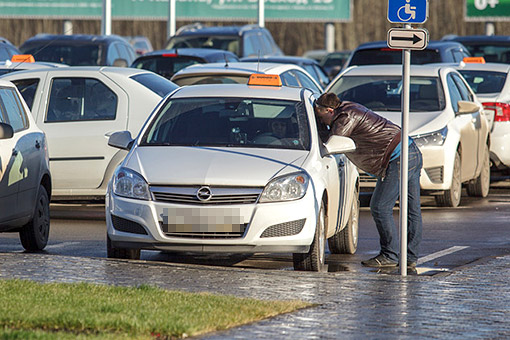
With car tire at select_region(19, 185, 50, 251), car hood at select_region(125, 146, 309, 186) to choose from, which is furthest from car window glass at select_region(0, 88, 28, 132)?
car hood at select_region(125, 146, 309, 186)

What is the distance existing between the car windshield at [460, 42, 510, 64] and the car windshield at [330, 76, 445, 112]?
33.4ft

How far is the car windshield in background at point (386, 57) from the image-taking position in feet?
73.8

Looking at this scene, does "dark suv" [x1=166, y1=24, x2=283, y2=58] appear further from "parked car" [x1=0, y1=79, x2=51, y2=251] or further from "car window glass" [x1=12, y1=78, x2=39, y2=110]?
"parked car" [x1=0, y1=79, x2=51, y2=251]

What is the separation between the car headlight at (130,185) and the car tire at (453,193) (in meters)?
6.07

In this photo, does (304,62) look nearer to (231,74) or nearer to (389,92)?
(231,74)

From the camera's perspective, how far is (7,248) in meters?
12.1

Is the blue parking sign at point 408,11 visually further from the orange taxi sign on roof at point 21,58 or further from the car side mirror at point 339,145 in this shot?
the orange taxi sign on roof at point 21,58

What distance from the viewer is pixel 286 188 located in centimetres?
997

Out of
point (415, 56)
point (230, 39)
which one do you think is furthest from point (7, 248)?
point (230, 39)

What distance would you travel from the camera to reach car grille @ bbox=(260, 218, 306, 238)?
9.84 metres

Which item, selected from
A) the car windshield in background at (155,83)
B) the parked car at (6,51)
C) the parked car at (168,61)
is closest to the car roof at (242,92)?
the car windshield in background at (155,83)

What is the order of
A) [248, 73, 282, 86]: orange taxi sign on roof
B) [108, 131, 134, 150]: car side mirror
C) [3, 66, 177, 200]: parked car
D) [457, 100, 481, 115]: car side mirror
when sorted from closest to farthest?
[108, 131, 134, 150]: car side mirror → [248, 73, 282, 86]: orange taxi sign on roof → [3, 66, 177, 200]: parked car → [457, 100, 481, 115]: car side mirror

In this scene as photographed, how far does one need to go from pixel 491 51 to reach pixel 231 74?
11.4 meters

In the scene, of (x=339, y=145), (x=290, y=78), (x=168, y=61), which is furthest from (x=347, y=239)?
(x=168, y=61)
